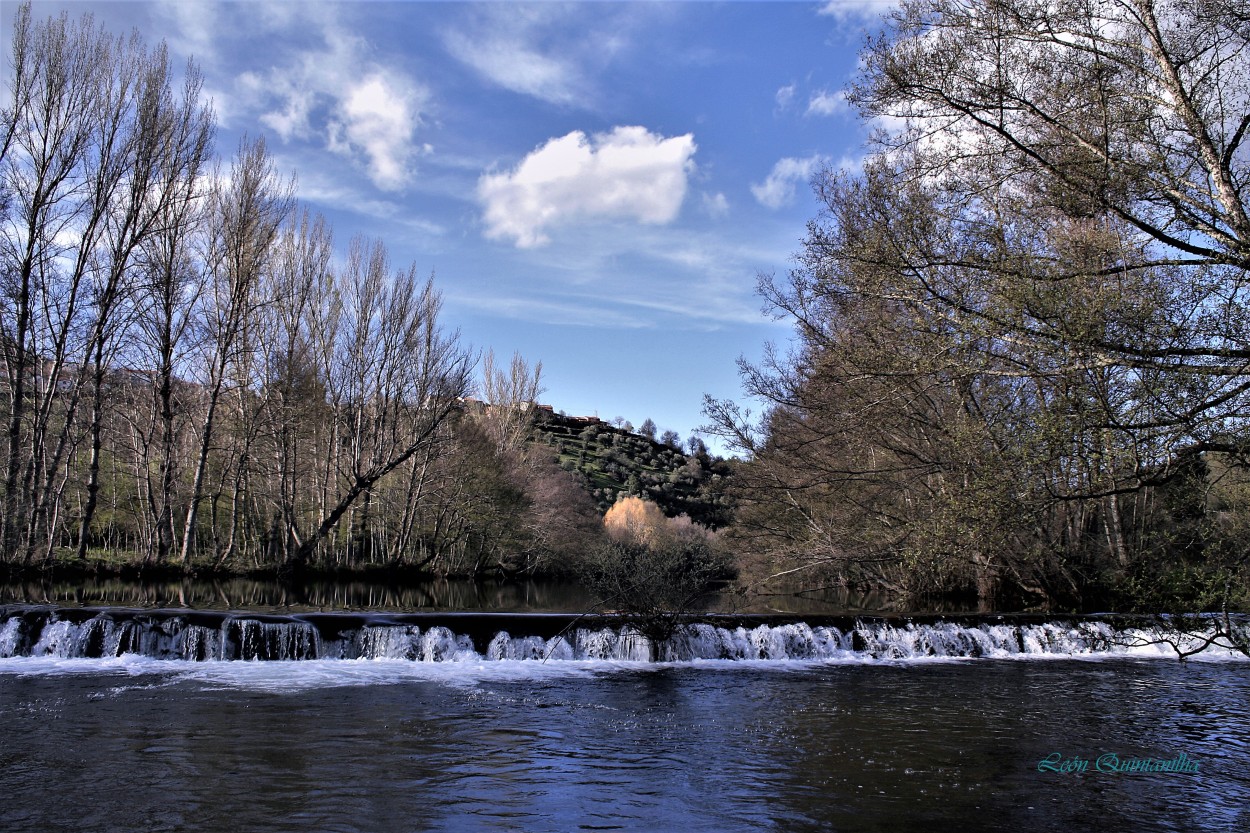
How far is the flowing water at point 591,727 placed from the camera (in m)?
5.67

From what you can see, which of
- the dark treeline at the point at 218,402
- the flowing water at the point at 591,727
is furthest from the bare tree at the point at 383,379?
the flowing water at the point at 591,727

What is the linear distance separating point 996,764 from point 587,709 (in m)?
4.38

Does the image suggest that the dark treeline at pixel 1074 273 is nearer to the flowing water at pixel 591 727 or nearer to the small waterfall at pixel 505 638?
the flowing water at pixel 591 727

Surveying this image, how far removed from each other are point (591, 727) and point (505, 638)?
16.3 ft

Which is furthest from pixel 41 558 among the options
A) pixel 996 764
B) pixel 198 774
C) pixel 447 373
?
pixel 996 764

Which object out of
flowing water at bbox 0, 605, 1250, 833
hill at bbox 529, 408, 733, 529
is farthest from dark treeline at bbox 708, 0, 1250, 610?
hill at bbox 529, 408, 733, 529

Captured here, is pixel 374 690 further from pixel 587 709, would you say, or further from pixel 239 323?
pixel 239 323

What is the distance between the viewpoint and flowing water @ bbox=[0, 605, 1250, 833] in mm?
5672

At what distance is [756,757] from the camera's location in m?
7.22

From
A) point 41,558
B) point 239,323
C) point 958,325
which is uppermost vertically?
point 239,323

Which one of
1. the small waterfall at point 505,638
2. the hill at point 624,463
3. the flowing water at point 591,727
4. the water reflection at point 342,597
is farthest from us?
the hill at point 624,463

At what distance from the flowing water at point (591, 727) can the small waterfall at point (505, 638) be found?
0.14 feet

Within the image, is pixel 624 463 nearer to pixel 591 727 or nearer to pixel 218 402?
pixel 218 402

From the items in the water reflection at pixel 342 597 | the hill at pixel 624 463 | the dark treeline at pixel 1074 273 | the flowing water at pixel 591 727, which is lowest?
the flowing water at pixel 591 727
